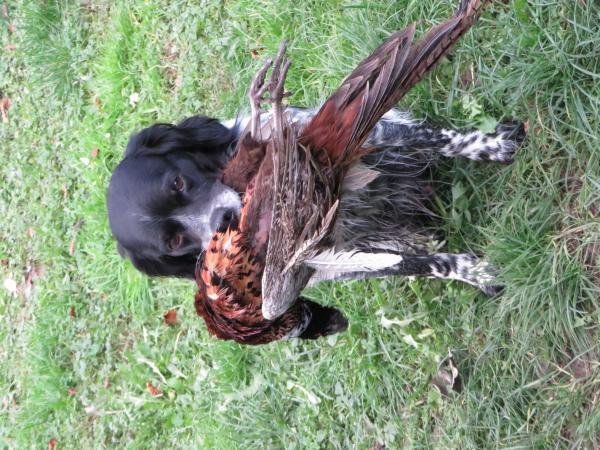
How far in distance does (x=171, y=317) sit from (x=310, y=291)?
1.36 metres

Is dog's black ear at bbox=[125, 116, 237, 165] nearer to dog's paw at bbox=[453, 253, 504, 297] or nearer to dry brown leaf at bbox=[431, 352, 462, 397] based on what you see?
dog's paw at bbox=[453, 253, 504, 297]

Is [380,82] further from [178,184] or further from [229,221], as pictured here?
[178,184]

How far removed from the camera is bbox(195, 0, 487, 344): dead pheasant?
2.14 meters

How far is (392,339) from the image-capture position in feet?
11.7

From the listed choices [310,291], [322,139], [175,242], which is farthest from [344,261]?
[310,291]

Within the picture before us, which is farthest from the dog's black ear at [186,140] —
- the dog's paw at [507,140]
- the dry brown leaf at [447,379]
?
the dry brown leaf at [447,379]

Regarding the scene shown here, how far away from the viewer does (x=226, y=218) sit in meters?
2.63

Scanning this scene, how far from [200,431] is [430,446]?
1796 mm

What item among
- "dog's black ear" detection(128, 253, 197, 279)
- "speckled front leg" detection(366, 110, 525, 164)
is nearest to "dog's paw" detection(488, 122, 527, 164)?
"speckled front leg" detection(366, 110, 525, 164)

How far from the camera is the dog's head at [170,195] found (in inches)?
113

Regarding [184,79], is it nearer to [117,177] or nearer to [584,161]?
[117,177]

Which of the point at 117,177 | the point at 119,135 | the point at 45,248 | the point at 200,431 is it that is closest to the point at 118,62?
the point at 119,135

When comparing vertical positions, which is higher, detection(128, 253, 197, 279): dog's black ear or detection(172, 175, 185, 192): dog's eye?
detection(172, 175, 185, 192): dog's eye

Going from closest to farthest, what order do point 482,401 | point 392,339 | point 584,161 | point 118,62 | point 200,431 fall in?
point 584,161, point 482,401, point 392,339, point 200,431, point 118,62
